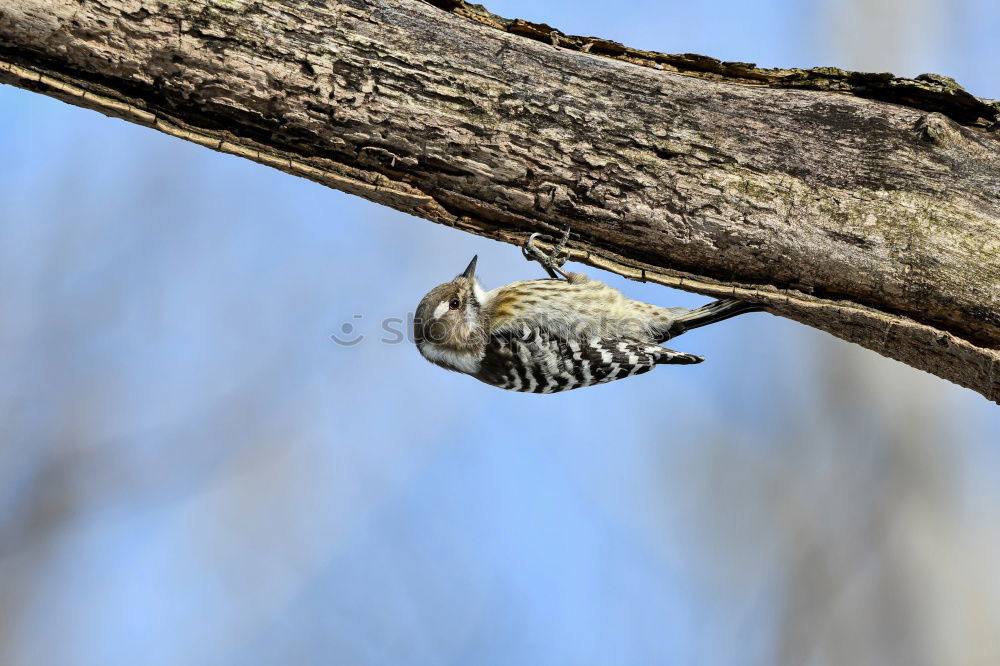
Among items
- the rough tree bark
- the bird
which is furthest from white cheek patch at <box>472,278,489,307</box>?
the rough tree bark

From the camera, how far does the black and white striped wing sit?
12.3ft

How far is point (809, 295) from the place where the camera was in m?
2.72

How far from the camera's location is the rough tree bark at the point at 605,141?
2.59 meters

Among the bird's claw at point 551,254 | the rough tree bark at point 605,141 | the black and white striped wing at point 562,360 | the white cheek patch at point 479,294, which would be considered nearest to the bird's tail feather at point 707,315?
the black and white striped wing at point 562,360

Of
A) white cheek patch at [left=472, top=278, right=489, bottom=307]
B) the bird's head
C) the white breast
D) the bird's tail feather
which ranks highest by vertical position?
the bird's tail feather

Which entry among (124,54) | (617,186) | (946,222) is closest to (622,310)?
(617,186)

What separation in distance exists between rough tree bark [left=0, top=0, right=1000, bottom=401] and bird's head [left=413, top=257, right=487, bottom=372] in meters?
1.13

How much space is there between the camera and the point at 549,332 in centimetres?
384

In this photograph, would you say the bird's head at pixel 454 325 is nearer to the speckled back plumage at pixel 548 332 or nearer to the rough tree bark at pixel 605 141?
the speckled back plumage at pixel 548 332

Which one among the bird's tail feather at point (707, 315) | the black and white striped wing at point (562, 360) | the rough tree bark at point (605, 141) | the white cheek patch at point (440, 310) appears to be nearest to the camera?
the rough tree bark at point (605, 141)

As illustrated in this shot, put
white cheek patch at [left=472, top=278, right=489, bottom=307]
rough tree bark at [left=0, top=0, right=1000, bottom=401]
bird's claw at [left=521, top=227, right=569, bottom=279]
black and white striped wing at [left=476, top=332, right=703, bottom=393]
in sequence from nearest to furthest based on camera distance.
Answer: rough tree bark at [left=0, top=0, right=1000, bottom=401], bird's claw at [left=521, top=227, right=569, bottom=279], black and white striped wing at [left=476, top=332, right=703, bottom=393], white cheek patch at [left=472, top=278, right=489, bottom=307]

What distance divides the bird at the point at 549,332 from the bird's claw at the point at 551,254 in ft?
1.73

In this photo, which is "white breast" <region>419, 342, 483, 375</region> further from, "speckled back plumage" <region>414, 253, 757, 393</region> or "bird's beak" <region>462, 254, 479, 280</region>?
"bird's beak" <region>462, 254, 479, 280</region>

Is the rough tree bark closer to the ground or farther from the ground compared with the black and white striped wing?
farther from the ground
